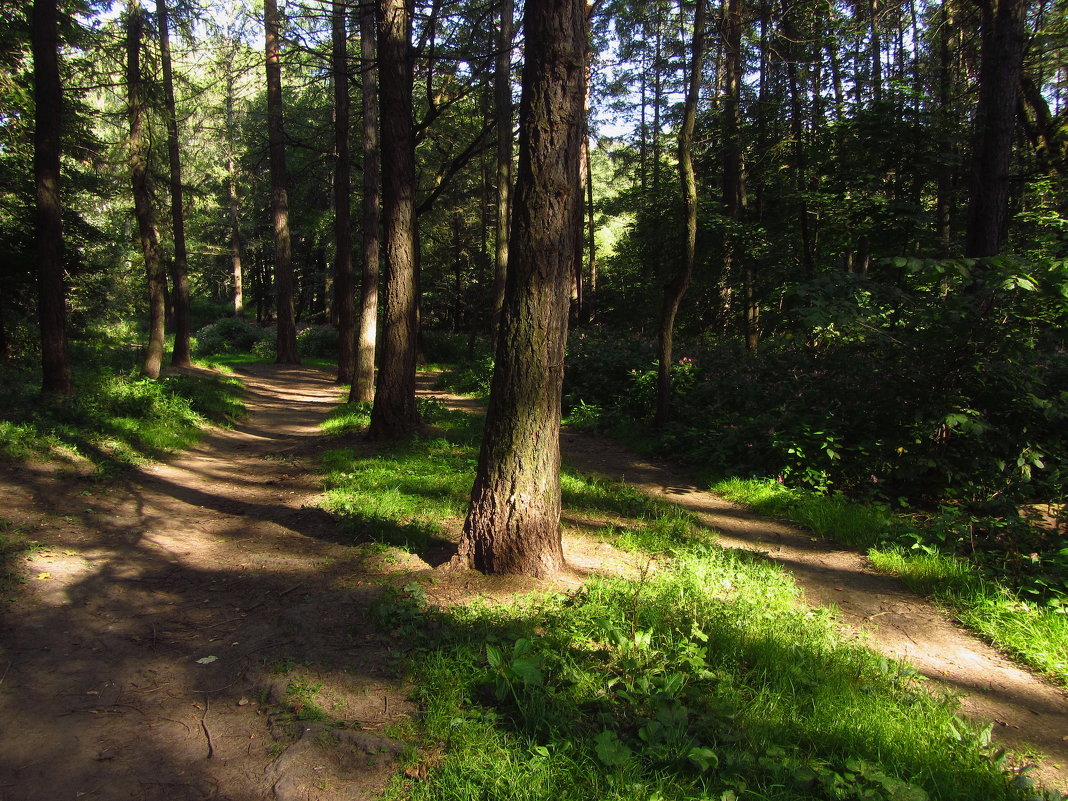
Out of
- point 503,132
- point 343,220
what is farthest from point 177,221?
point 503,132

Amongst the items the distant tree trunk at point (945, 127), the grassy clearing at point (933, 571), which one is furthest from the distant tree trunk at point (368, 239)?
the distant tree trunk at point (945, 127)

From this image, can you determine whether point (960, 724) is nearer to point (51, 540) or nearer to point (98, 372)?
point (51, 540)

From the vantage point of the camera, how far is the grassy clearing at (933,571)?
12.5 ft

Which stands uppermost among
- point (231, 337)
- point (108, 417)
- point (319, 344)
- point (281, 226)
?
point (281, 226)

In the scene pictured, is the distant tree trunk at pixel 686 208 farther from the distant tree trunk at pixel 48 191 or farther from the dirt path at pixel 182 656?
the distant tree trunk at pixel 48 191

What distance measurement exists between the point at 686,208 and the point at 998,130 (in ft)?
13.8

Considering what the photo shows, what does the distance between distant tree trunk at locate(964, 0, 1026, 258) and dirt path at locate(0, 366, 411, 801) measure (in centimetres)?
908

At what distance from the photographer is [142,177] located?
12414mm

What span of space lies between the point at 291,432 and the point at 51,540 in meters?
5.94

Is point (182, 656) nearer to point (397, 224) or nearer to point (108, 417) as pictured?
point (397, 224)

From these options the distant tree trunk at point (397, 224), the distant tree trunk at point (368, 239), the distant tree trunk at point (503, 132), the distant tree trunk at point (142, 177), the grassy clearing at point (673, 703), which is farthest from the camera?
the distant tree trunk at point (503, 132)

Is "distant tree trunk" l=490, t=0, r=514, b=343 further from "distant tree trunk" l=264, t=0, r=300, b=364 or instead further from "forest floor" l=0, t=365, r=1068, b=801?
"forest floor" l=0, t=365, r=1068, b=801

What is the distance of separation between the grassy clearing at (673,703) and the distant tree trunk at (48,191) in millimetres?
8155

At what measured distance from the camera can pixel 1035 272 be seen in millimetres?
5316
